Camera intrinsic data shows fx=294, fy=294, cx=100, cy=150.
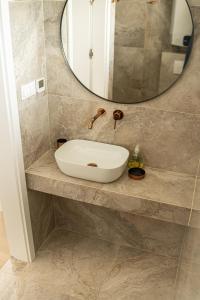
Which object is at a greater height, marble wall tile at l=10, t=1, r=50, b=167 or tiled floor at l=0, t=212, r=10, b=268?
marble wall tile at l=10, t=1, r=50, b=167

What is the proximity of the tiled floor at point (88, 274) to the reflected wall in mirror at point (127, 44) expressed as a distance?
1.21 metres

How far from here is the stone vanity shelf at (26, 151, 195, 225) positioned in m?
1.73

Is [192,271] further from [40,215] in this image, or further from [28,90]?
[40,215]

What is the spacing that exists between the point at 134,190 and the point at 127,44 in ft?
2.93

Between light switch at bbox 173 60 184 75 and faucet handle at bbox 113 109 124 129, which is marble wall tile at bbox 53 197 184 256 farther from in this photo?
light switch at bbox 173 60 184 75

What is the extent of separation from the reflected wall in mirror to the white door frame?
46 centimetres

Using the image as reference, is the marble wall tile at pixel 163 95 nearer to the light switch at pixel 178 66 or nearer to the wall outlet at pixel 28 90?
the light switch at pixel 178 66

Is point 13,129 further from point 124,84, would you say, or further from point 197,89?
point 197,89

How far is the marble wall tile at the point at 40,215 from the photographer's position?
2124mm

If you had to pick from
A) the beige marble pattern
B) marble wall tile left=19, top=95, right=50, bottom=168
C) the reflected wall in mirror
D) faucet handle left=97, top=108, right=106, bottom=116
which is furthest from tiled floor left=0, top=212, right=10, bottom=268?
the beige marble pattern

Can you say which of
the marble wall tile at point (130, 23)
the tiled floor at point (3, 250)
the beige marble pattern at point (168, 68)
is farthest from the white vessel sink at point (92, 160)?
the tiled floor at point (3, 250)

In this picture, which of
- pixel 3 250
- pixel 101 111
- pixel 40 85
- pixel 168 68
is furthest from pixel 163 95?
pixel 3 250

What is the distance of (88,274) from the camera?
2.12 metres

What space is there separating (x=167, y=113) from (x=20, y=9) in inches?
41.4
